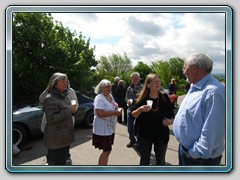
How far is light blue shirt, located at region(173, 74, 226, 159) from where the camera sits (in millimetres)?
1492

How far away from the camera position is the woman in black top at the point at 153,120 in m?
2.17

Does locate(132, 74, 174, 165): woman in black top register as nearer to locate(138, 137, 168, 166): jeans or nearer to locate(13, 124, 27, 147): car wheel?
locate(138, 137, 168, 166): jeans

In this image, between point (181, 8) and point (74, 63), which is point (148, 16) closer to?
point (181, 8)

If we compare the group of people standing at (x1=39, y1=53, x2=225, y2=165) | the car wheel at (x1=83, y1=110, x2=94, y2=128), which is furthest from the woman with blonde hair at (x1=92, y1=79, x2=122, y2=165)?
the car wheel at (x1=83, y1=110, x2=94, y2=128)

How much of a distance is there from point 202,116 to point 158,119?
67 cm

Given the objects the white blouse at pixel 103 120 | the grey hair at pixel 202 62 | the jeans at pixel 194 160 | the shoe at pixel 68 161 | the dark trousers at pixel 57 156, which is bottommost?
the shoe at pixel 68 161

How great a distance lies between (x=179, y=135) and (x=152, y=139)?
0.57 meters

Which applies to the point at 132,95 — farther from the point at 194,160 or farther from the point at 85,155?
the point at 194,160

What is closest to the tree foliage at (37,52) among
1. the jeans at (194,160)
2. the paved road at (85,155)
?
the paved road at (85,155)

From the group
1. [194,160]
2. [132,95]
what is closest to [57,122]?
[194,160]

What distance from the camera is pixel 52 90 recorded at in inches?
82.0

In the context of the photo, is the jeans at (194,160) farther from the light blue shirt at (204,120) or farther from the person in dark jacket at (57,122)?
the person in dark jacket at (57,122)

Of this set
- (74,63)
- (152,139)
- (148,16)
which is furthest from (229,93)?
(74,63)

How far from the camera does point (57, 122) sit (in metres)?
2.06
